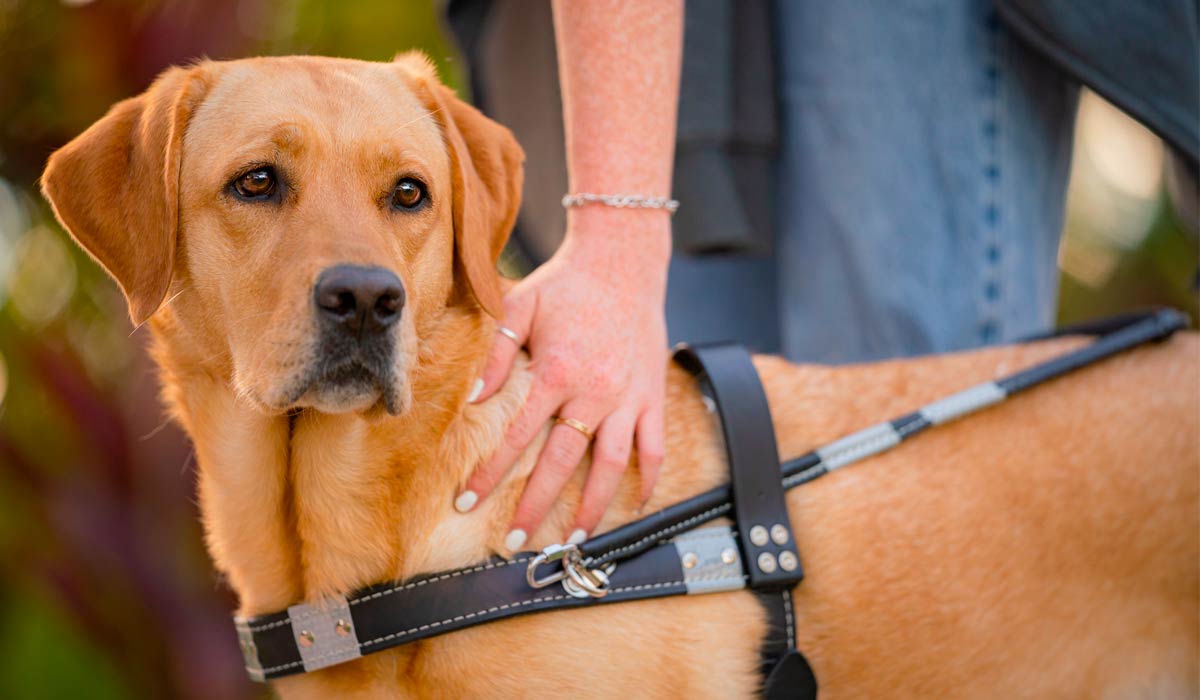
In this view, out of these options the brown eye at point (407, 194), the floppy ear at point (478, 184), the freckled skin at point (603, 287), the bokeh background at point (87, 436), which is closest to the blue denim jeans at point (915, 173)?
the freckled skin at point (603, 287)

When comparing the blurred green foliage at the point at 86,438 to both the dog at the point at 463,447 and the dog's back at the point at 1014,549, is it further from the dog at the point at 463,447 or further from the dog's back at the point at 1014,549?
the dog's back at the point at 1014,549

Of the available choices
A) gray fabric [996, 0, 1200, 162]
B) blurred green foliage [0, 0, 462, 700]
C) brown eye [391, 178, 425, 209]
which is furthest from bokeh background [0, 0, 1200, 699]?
gray fabric [996, 0, 1200, 162]

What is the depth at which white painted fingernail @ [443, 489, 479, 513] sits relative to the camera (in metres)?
2.09

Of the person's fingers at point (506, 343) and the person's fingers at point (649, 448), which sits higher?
the person's fingers at point (506, 343)

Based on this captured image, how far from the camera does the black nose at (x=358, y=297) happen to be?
1.89 meters

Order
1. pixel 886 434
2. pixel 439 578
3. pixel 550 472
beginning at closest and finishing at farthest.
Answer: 1. pixel 439 578
2. pixel 550 472
3. pixel 886 434

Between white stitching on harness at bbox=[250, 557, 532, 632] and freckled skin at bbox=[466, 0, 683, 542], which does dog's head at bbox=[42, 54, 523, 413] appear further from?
white stitching on harness at bbox=[250, 557, 532, 632]

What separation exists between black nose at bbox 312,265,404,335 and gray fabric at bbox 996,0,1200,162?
1.67 meters

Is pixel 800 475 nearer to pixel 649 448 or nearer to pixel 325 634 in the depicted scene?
pixel 649 448

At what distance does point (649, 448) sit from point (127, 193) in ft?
3.84

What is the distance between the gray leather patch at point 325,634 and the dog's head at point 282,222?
0.40m

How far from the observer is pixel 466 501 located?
2.08m

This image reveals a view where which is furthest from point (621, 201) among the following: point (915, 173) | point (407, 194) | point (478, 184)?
point (915, 173)

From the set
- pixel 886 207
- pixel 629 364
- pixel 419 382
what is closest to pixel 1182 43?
pixel 886 207
